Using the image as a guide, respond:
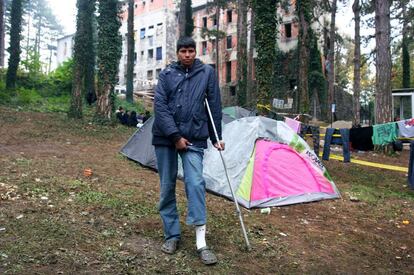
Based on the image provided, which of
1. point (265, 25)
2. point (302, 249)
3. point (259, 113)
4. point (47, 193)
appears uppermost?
point (265, 25)

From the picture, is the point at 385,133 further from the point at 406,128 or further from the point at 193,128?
the point at 193,128

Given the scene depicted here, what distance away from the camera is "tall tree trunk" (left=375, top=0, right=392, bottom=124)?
492 inches

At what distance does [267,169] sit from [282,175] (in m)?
0.27

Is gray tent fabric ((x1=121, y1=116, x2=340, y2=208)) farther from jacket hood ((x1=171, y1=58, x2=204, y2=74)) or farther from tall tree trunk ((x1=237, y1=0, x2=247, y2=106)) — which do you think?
tall tree trunk ((x1=237, y1=0, x2=247, y2=106))

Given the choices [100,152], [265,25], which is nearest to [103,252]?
[100,152]

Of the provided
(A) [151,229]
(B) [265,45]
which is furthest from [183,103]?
(B) [265,45]

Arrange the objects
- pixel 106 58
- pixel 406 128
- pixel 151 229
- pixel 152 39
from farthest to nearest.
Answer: pixel 152 39
pixel 106 58
pixel 406 128
pixel 151 229

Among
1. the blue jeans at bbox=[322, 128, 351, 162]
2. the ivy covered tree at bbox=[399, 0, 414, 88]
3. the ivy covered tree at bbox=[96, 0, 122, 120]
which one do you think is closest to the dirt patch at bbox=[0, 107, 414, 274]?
the blue jeans at bbox=[322, 128, 351, 162]

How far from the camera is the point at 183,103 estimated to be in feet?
11.4

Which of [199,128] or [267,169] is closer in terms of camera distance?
[199,128]

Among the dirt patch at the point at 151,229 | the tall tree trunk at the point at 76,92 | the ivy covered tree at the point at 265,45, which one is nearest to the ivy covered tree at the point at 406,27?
the ivy covered tree at the point at 265,45

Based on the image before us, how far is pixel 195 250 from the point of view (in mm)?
3578

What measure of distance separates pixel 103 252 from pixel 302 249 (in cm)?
198

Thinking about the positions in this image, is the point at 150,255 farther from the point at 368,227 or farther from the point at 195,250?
the point at 368,227
